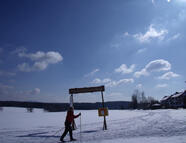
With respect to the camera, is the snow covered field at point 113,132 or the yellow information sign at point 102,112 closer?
the snow covered field at point 113,132

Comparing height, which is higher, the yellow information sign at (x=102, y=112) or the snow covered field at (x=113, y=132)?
the yellow information sign at (x=102, y=112)

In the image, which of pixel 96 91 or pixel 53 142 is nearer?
pixel 53 142

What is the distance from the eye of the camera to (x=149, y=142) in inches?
258

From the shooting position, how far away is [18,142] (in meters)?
8.21

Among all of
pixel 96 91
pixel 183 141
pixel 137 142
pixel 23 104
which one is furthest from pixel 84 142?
pixel 23 104

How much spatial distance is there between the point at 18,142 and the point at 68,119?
107 inches

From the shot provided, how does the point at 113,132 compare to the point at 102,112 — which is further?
the point at 102,112

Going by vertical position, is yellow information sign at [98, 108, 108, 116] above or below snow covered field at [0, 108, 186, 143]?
above

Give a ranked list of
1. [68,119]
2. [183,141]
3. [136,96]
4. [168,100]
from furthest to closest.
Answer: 1. [136,96]
2. [168,100]
3. [68,119]
4. [183,141]

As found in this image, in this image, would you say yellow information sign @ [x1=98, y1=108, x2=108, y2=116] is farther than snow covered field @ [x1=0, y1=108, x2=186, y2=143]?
Yes

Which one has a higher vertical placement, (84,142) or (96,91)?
(96,91)

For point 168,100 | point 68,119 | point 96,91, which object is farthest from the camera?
point 168,100

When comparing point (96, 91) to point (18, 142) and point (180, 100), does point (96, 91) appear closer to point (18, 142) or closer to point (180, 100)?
point (18, 142)

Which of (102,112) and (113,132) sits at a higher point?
(102,112)
